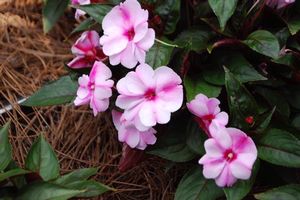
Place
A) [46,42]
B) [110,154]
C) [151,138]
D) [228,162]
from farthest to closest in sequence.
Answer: [46,42] → [110,154] → [151,138] → [228,162]

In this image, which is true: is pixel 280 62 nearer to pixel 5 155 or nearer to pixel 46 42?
pixel 5 155

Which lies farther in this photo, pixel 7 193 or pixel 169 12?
pixel 169 12

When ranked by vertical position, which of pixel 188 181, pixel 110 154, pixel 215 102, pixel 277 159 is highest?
pixel 215 102

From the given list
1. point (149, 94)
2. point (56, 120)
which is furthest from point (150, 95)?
point (56, 120)

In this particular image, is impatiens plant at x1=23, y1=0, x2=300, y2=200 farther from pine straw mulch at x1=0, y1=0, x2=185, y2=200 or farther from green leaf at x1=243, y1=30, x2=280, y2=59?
pine straw mulch at x1=0, y1=0, x2=185, y2=200

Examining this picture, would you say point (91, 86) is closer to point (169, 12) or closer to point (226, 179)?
point (169, 12)

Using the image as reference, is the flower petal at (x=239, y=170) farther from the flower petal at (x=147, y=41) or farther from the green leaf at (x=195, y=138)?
the flower petal at (x=147, y=41)

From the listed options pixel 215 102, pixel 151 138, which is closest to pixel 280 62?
pixel 215 102
